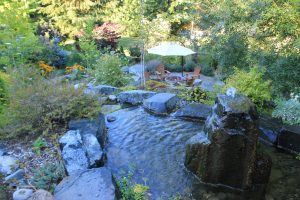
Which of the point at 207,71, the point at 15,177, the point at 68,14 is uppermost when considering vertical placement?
the point at 68,14

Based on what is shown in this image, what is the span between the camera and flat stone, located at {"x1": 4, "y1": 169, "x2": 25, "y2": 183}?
139 inches

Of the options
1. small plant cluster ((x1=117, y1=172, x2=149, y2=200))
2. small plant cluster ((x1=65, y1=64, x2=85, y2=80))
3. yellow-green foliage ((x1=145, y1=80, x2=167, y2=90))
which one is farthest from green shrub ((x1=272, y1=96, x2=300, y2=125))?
small plant cluster ((x1=65, y1=64, x2=85, y2=80))

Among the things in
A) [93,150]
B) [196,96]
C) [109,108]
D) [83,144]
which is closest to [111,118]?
[109,108]

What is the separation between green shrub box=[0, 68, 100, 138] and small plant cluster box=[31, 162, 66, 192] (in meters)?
0.94

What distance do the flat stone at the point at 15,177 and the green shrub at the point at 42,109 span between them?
1.00 meters

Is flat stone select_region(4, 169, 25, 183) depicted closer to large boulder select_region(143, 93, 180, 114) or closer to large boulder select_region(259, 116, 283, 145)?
large boulder select_region(143, 93, 180, 114)

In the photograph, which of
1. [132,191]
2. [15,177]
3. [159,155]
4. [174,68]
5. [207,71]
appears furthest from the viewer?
[174,68]

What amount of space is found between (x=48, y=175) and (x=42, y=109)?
154cm

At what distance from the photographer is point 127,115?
6352mm

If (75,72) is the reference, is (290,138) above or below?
below

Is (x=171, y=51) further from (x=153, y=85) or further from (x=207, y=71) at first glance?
(x=207, y=71)

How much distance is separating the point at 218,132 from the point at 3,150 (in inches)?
129

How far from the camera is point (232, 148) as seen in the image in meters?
3.78

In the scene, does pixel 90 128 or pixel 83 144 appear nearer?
pixel 83 144
